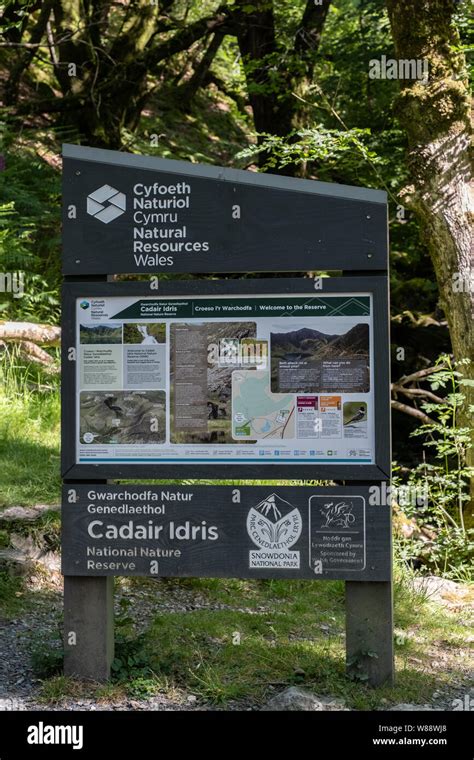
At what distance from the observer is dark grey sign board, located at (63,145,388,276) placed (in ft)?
14.4

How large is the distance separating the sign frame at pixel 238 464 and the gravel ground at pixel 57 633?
111 centimetres

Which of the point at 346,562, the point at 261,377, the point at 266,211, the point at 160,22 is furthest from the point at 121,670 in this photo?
the point at 160,22

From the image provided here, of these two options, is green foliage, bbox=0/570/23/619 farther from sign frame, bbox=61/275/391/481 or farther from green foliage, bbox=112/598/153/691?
sign frame, bbox=61/275/391/481

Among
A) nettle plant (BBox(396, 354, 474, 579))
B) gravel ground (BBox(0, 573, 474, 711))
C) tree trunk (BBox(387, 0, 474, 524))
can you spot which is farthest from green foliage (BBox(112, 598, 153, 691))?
tree trunk (BBox(387, 0, 474, 524))

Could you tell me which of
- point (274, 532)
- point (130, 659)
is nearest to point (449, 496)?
point (274, 532)

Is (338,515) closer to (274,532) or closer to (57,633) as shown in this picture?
(274,532)

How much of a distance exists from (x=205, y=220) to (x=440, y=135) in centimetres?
391

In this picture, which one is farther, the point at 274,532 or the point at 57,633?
the point at 57,633

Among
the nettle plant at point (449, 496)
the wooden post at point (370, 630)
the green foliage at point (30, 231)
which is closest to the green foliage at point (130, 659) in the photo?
the wooden post at point (370, 630)

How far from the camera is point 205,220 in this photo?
4504 millimetres

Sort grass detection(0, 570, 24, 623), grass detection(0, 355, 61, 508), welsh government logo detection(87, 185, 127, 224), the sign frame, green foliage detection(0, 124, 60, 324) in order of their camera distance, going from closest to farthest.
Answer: the sign frame < welsh government logo detection(87, 185, 127, 224) < grass detection(0, 570, 24, 623) < grass detection(0, 355, 61, 508) < green foliage detection(0, 124, 60, 324)

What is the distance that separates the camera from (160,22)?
14703mm

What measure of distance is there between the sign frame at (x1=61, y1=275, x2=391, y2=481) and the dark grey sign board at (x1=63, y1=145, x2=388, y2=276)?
0.33 ft

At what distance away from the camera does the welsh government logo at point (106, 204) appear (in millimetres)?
4574
